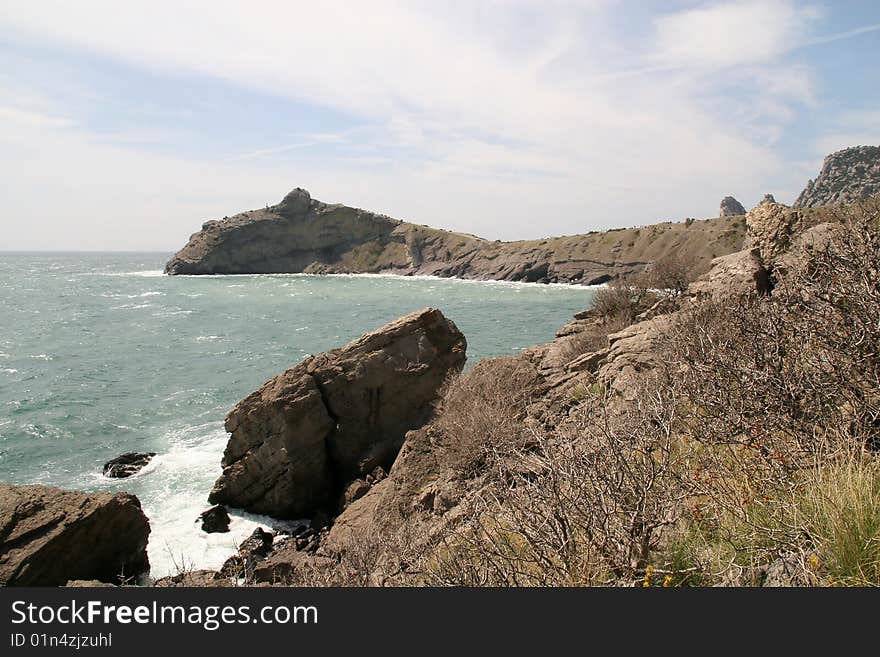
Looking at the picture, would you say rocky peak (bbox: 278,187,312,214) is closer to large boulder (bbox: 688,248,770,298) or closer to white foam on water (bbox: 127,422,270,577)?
white foam on water (bbox: 127,422,270,577)

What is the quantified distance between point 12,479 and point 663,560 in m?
20.4

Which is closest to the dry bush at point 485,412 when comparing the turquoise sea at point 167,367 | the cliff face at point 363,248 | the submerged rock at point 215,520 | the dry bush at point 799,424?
the dry bush at point 799,424

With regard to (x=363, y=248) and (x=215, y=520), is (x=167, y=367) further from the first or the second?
(x=363, y=248)

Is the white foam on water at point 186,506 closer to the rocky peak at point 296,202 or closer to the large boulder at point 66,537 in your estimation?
the large boulder at point 66,537

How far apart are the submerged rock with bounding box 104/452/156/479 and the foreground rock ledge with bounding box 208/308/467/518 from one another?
14.4ft

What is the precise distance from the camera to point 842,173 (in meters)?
106

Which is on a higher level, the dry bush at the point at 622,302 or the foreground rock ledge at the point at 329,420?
the dry bush at the point at 622,302

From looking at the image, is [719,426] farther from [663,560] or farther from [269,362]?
[269,362]

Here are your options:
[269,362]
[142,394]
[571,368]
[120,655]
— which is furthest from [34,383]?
[120,655]

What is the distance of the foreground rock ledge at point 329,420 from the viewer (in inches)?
561

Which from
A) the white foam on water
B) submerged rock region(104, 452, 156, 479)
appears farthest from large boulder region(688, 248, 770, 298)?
submerged rock region(104, 452, 156, 479)

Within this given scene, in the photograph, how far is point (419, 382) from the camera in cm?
1543

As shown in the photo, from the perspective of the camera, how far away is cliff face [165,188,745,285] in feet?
277

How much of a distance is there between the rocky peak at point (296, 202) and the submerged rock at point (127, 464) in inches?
4564
